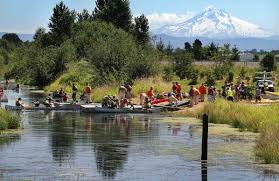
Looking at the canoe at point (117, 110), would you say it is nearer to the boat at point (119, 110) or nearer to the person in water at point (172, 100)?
the boat at point (119, 110)

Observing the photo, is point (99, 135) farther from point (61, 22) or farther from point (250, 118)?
point (61, 22)

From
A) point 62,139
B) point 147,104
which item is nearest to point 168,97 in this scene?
point 147,104

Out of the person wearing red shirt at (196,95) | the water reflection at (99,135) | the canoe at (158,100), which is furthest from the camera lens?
the canoe at (158,100)

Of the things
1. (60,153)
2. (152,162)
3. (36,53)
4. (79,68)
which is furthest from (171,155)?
(36,53)

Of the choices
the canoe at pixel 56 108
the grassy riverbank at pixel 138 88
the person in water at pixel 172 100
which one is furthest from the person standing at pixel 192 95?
the grassy riverbank at pixel 138 88

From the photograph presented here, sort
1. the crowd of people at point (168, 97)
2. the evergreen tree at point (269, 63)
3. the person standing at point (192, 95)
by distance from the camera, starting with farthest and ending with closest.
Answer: the evergreen tree at point (269, 63) → the person standing at point (192, 95) → the crowd of people at point (168, 97)

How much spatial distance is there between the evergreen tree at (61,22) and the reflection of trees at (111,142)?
218ft

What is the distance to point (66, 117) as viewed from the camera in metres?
43.1

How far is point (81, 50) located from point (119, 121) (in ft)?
177

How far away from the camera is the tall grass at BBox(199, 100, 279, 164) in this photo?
2521 centimetres

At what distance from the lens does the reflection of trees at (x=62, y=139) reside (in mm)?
25000

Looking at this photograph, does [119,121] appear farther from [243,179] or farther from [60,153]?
[243,179]

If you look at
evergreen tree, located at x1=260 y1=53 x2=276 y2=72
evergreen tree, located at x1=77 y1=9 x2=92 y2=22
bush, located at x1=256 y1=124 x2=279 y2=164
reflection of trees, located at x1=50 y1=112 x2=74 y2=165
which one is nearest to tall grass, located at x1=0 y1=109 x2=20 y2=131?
reflection of trees, located at x1=50 y1=112 x2=74 y2=165

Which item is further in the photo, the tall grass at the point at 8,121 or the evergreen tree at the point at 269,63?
the evergreen tree at the point at 269,63
